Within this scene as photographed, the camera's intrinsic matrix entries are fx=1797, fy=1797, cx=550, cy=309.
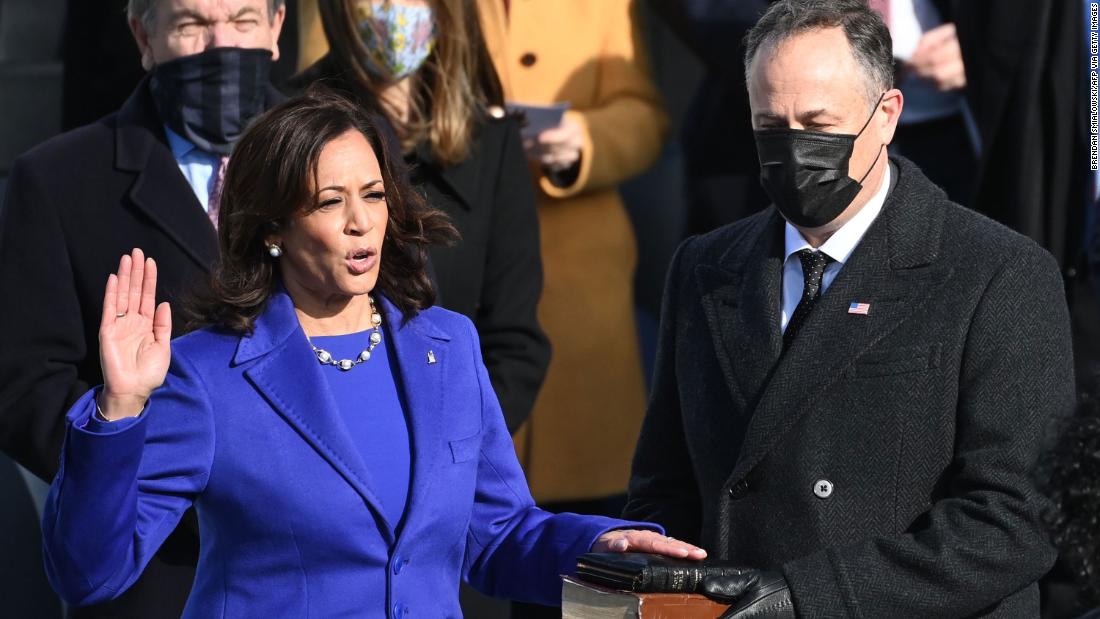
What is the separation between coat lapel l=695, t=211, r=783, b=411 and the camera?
3400mm

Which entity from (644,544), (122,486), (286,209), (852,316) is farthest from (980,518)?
(122,486)

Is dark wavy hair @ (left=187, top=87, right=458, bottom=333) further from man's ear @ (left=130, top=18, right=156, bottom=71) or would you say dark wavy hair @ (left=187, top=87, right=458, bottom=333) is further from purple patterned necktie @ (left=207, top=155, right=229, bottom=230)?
man's ear @ (left=130, top=18, right=156, bottom=71)

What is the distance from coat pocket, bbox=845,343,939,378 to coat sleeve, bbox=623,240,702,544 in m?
0.45

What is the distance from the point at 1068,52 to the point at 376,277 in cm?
250

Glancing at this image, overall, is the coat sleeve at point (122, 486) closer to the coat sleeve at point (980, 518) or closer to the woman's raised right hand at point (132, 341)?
the woman's raised right hand at point (132, 341)

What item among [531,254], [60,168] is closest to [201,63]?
[60,168]

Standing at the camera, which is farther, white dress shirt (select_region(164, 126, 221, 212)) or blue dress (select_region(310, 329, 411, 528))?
white dress shirt (select_region(164, 126, 221, 212))

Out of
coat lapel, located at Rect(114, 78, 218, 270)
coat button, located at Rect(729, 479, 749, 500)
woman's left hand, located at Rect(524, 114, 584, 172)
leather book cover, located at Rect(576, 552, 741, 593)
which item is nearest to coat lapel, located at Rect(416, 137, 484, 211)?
woman's left hand, located at Rect(524, 114, 584, 172)

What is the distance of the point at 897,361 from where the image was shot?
3.25 m

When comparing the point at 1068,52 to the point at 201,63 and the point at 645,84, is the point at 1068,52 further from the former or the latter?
the point at 201,63

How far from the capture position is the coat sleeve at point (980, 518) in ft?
10.2

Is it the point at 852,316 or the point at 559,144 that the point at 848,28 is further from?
the point at 559,144

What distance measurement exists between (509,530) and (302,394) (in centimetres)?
51

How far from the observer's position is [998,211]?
198 inches
